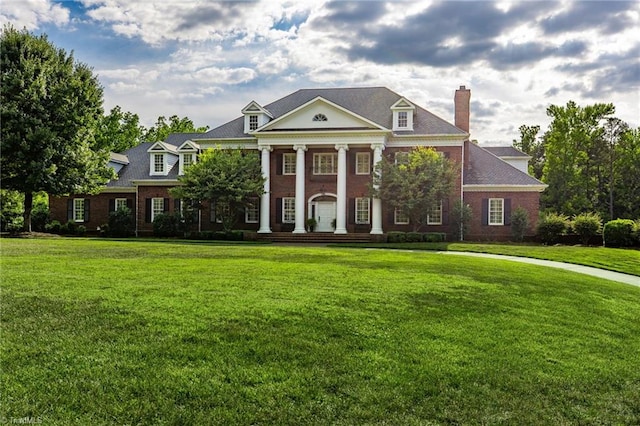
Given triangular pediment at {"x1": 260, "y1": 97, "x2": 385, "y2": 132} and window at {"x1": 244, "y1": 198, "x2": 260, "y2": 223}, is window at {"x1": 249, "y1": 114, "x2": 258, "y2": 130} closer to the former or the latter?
triangular pediment at {"x1": 260, "y1": 97, "x2": 385, "y2": 132}

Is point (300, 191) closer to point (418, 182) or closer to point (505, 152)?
point (418, 182)

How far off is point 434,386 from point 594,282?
962 cm

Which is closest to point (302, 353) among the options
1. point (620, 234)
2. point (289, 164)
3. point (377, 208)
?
point (620, 234)

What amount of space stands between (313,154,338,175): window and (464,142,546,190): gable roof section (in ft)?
27.5

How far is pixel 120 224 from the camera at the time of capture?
35094 millimetres

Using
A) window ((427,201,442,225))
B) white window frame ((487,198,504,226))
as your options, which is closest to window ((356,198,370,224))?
window ((427,201,442,225))

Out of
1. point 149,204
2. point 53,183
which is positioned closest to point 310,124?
point 149,204

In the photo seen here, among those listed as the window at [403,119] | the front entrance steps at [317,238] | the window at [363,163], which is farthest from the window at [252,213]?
the window at [403,119]

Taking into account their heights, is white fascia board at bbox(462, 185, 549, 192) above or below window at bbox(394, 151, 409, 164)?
below

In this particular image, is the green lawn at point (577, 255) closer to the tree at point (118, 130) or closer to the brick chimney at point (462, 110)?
the brick chimney at point (462, 110)

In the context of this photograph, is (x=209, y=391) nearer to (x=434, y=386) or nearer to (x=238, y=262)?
(x=434, y=386)

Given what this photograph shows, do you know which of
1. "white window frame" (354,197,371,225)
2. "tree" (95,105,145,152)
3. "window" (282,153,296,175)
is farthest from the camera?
"tree" (95,105,145,152)

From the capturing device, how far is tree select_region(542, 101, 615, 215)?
46031mm

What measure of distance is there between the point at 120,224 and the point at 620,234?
29.5m
